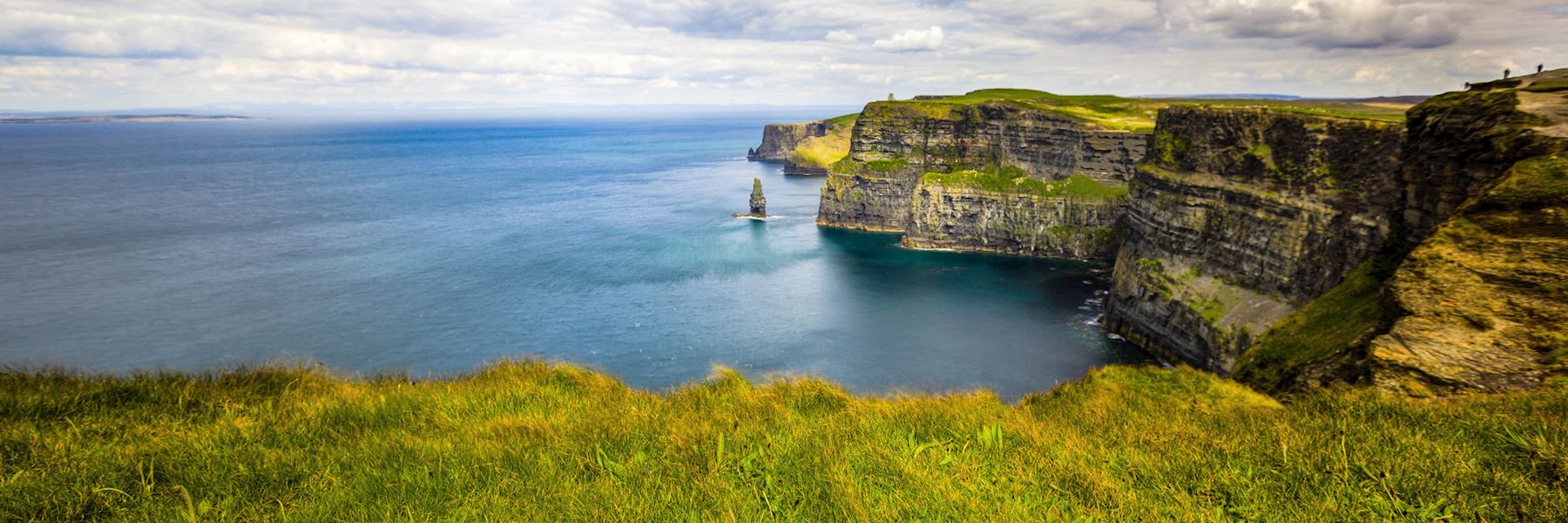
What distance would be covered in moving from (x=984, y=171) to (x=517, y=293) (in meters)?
68.0

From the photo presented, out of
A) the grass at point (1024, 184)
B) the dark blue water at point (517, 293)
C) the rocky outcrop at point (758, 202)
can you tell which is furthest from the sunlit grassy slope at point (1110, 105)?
the rocky outcrop at point (758, 202)

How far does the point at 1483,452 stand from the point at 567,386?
11.0 m

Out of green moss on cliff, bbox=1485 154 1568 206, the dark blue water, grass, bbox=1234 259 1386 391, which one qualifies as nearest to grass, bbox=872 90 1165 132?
the dark blue water

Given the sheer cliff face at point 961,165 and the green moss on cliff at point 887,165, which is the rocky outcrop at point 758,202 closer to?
the sheer cliff face at point 961,165

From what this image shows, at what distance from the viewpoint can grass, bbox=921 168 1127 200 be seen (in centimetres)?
9144

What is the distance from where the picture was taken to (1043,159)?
322 feet

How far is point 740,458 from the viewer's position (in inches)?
292

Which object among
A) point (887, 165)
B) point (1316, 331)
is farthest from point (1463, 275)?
point (887, 165)

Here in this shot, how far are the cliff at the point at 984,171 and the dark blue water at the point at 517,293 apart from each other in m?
5.65

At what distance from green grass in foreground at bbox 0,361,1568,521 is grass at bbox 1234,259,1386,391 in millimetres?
13534

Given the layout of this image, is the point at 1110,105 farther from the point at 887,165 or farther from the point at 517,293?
the point at 517,293

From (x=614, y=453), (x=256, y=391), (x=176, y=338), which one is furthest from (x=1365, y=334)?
(x=176, y=338)

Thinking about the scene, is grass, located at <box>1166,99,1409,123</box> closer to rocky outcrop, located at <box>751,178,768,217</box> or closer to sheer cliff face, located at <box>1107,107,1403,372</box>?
sheer cliff face, located at <box>1107,107,1403,372</box>

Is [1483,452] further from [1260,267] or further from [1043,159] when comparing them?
[1043,159]
